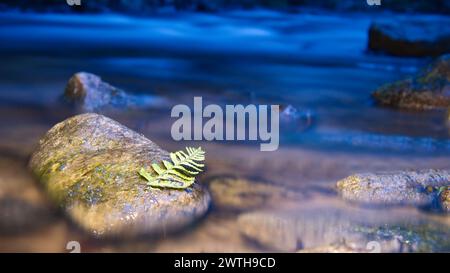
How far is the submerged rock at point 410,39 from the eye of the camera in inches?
371

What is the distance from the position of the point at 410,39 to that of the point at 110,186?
7.70 metres

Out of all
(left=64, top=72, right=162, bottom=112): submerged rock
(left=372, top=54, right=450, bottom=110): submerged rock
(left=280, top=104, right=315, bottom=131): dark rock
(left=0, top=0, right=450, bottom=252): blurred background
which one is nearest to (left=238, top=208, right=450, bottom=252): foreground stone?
(left=0, top=0, right=450, bottom=252): blurred background

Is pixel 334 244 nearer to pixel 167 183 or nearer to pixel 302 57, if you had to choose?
pixel 167 183

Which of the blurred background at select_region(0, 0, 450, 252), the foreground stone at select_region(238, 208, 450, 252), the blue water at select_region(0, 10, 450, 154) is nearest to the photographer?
the foreground stone at select_region(238, 208, 450, 252)

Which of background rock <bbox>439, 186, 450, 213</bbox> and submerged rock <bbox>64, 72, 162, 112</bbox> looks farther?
submerged rock <bbox>64, 72, 162, 112</bbox>

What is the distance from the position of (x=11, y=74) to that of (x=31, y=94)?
4.12 ft

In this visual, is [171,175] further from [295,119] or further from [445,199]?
[295,119]

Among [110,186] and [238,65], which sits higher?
[110,186]

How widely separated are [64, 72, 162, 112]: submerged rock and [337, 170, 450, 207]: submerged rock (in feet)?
9.55

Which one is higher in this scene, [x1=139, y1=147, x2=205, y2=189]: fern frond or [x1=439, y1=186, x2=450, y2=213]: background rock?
[x1=139, y1=147, x2=205, y2=189]: fern frond

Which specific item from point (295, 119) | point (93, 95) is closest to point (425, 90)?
point (295, 119)

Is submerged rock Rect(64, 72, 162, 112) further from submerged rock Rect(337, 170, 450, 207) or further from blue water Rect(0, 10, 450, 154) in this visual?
submerged rock Rect(337, 170, 450, 207)

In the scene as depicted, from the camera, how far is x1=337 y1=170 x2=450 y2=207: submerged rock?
3422mm

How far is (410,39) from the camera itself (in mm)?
9492
